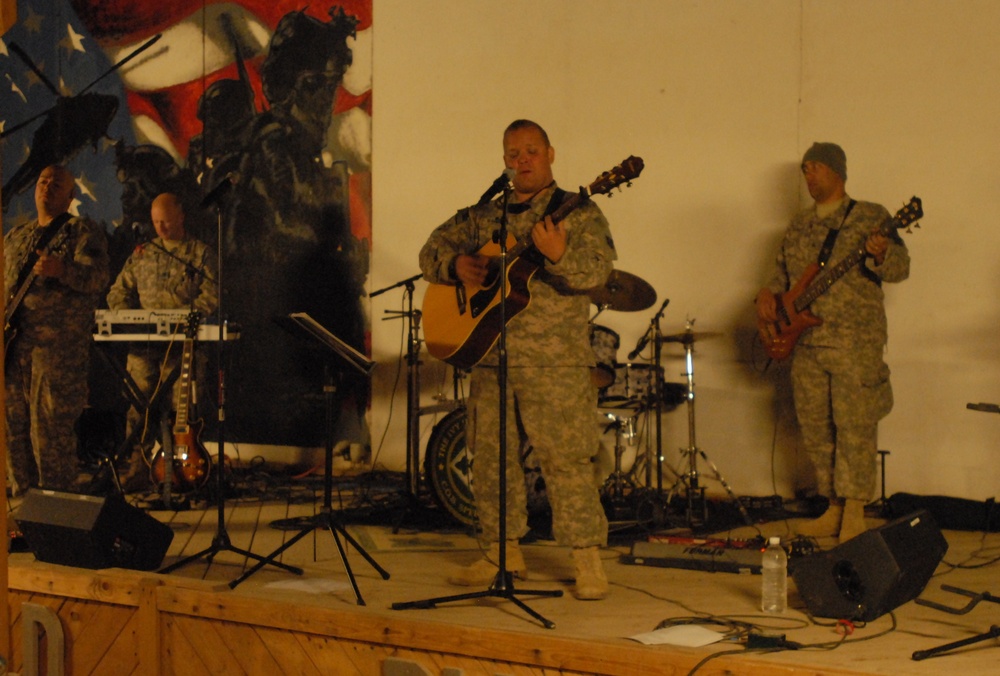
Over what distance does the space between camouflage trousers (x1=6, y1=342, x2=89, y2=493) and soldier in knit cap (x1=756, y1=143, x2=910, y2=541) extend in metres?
3.87

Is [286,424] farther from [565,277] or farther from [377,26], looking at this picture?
[565,277]

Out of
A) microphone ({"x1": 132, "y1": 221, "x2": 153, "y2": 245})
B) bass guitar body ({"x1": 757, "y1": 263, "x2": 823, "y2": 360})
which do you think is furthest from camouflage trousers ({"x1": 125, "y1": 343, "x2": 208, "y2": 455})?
bass guitar body ({"x1": 757, "y1": 263, "x2": 823, "y2": 360})

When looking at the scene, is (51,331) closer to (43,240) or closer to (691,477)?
(43,240)

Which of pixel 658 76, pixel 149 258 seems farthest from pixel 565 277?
pixel 149 258

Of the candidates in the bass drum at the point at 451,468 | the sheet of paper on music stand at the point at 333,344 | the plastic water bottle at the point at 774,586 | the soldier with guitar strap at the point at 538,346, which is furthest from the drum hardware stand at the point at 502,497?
the bass drum at the point at 451,468

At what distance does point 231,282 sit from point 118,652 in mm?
4246

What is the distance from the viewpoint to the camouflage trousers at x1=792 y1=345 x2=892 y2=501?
5301 millimetres

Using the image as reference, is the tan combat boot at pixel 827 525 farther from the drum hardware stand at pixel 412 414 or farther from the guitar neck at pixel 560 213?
the guitar neck at pixel 560 213

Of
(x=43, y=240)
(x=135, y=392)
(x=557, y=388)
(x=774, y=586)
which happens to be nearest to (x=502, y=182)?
(x=557, y=388)

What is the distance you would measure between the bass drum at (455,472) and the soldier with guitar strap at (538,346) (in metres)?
1.66

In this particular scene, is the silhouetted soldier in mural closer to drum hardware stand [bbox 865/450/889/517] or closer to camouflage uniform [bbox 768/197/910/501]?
camouflage uniform [bbox 768/197/910/501]

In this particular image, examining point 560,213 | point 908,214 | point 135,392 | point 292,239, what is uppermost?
point 292,239

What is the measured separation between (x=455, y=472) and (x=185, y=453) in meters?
1.65

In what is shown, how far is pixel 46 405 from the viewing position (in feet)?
18.9
